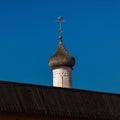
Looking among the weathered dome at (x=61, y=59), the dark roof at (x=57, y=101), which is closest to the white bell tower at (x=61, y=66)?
the weathered dome at (x=61, y=59)

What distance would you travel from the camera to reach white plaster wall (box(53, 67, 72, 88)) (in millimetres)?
37219

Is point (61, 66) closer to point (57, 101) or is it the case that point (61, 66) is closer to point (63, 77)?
point (63, 77)

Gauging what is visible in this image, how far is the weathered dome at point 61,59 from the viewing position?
120 feet

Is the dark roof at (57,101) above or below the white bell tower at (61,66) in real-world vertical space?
below

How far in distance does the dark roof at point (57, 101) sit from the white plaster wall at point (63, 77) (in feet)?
30.8

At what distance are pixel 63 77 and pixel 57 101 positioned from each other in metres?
11.6

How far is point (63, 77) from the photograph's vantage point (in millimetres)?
37438

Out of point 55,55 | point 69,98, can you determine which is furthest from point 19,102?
point 55,55

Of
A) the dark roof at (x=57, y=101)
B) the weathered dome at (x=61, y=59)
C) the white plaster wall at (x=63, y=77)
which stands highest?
the weathered dome at (x=61, y=59)

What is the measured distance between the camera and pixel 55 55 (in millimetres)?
36562

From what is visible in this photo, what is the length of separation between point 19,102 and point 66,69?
12661mm

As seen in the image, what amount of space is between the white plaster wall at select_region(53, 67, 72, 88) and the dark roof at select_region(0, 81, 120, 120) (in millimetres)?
9387

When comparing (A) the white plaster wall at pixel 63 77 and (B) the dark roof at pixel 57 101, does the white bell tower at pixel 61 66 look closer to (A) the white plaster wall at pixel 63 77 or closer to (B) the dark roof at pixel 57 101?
(A) the white plaster wall at pixel 63 77

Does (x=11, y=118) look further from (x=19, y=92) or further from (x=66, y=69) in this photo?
(x=66, y=69)
